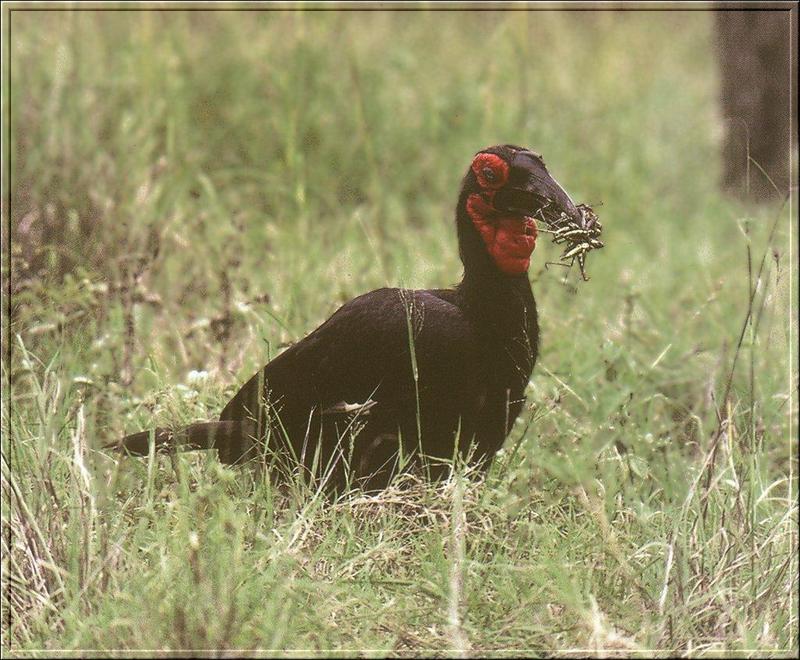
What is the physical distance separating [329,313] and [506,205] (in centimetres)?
107

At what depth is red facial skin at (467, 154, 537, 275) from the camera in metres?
3.24

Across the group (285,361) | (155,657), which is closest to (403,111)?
(285,361)

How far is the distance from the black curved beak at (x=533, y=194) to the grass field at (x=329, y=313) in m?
0.32

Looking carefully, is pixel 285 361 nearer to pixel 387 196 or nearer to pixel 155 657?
pixel 155 657

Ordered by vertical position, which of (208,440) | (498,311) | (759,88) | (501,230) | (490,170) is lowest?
(208,440)

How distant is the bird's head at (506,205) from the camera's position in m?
3.16

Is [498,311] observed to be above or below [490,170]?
below

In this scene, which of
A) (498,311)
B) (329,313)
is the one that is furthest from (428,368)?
(329,313)

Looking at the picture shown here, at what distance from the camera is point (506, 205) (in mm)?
3230

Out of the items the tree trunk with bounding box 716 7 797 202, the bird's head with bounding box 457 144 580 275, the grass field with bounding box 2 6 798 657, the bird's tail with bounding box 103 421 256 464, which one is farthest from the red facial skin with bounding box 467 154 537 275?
the tree trunk with bounding box 716 7 797 202

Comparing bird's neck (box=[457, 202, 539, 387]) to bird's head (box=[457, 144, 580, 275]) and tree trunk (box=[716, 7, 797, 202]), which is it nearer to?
bird's head (box=[457, 144, 580, 275])

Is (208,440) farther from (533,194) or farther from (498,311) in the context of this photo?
(533,194)

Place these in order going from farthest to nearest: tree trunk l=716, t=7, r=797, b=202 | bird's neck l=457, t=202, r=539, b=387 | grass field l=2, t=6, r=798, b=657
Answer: tree trunk l=716, t=7, r=797, b=202 → bird's neck l=457, t=202, r=539, b=387 → grass field l=2, t=6, r=798, b=657

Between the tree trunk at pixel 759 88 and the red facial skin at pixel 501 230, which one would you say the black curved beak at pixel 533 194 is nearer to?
the red facial skin at pixel 501 230
